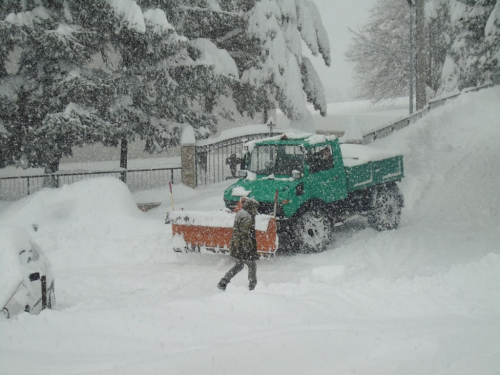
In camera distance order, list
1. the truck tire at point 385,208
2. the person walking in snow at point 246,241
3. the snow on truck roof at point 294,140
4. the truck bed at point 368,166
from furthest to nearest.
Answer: the truck tire at point 385,208 → the truck bed at point 368,166 → the snow on truck roof at point 294,140 → the person walking in snow at point 246,241

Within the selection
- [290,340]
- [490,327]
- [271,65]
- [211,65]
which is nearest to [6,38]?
[211,65]

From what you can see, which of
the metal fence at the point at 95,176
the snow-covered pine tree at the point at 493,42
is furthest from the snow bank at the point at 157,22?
the snow-covered pine tree at the point at 493,42

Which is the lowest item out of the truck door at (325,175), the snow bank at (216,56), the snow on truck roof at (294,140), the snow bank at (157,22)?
the truck door at (325,175)

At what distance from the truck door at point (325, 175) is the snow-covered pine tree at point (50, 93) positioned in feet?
21.0

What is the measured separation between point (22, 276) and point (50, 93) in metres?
9.52

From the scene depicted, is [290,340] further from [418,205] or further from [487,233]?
[418,205]

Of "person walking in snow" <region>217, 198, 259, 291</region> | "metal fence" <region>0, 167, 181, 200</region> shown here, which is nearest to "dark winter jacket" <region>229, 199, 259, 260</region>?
"person walking in snow" <region>217, 198, 259, 291</region>

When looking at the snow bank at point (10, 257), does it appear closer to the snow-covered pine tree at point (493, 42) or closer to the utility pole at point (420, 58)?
the snow-covered pine tree at point (493, 42)

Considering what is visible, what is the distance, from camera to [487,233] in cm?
1216

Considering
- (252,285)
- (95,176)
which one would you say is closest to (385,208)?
(252,285)

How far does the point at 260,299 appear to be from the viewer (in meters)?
6.78

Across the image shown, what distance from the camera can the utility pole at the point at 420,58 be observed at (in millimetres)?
27234

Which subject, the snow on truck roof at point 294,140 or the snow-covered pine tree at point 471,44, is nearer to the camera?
the snow on truck roof at point 294,140

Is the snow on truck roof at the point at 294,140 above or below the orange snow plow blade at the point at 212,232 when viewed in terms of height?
above
